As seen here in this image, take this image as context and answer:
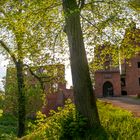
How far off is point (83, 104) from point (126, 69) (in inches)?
1957

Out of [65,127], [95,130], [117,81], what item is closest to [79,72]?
[65,127]

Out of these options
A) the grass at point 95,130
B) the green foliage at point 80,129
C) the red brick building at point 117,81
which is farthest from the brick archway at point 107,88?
the green foliage at point 80,129

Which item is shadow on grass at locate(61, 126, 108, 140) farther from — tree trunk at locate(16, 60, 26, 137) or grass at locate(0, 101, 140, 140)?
tree trunk at locate(16, 60, 26, 137)

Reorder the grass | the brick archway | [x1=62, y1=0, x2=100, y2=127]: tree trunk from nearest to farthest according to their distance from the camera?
the grass → [x1=62, y1=0, x2=100, y2=127]: tree trunk → the brick archway

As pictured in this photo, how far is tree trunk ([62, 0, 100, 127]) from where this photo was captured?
425 inches

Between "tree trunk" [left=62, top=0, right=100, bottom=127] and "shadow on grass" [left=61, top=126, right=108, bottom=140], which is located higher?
"tree trunk" [left=62, top=0, right=100, bottom=127]

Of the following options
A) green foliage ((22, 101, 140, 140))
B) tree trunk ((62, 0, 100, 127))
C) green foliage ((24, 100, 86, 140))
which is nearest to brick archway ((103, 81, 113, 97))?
green foliage ((22, 101, 140, 140))

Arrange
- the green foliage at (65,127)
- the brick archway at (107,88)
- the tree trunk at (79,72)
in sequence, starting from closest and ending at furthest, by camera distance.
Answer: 1. the green foliage at (65,127)
2. the tree trunk at (79,72)
3. the brick archway at (107,88)

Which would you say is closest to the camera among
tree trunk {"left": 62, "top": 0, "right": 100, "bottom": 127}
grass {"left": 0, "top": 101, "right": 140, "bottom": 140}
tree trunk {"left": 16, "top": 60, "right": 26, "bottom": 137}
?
grass {"left": 0, "top": 101, "right": 140, "bottom": 140}

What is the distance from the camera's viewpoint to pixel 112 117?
12406 mm

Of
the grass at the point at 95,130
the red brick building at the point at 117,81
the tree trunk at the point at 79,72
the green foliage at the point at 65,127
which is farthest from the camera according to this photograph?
the red brick building at the point at 117,81

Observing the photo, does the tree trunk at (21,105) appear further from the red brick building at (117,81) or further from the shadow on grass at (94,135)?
the red brick building at (117,81)

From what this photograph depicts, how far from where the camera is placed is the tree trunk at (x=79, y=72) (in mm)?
10805

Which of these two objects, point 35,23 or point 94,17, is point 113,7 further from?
point 35,23
